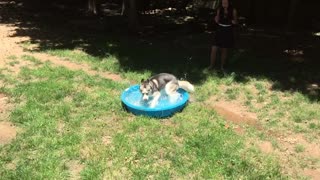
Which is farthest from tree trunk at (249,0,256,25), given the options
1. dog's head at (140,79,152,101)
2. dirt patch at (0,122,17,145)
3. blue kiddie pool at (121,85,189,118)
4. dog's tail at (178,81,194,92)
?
dirt patch at (0,122,17,145)

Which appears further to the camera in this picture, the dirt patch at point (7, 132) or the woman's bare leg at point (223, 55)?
the woman's bare leg at point (223, 55)

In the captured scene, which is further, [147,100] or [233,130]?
[147,100]

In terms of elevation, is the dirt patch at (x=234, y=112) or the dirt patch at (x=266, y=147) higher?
the dirt patch at (x=266, y=147)

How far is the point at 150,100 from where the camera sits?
290 inches

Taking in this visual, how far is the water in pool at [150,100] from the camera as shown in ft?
24.2

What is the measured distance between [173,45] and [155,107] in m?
5.04

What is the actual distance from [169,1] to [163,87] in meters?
11.6

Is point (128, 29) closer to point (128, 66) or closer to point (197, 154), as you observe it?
point (128, 66)

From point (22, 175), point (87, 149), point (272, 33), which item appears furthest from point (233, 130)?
point (272, 33)

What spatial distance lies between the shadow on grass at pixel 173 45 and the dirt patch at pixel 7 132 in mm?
3428

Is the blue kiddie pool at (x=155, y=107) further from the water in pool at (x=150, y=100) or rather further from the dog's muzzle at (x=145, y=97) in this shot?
the dog's muzzle at (x=145, y=97)

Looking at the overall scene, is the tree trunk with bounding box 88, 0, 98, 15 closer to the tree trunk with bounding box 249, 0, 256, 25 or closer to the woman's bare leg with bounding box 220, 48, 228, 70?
the tree trunk with bounding box 249, 0, 256, 25

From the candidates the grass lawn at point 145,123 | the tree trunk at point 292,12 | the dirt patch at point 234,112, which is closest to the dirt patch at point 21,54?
the grass lawn at point 145,123

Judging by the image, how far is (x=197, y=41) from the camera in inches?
489
